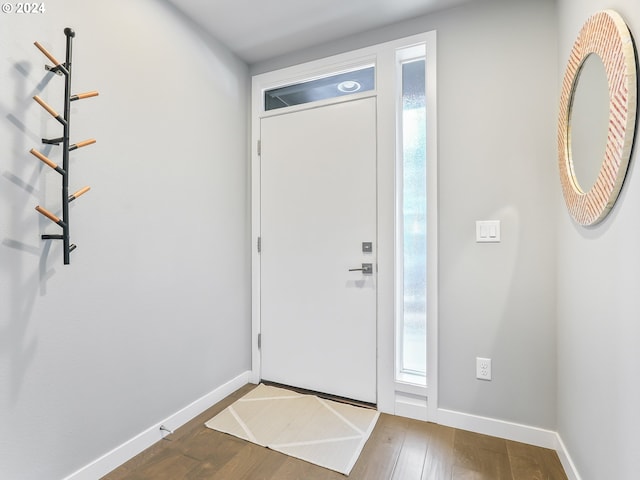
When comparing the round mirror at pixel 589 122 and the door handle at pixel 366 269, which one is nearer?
the round mirror at pixel 589 122

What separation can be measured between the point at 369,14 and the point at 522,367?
7.27 feet

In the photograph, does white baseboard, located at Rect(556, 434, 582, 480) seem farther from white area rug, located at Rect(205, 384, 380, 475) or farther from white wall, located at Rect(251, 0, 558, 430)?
white area rug, located at Rect(205, 384, 380, 475)

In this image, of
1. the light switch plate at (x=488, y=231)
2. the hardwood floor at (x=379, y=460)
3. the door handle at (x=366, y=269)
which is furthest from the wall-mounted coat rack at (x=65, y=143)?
the light switch plate at (x=488, y=231)

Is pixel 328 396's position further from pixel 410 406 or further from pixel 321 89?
pixel 321 89

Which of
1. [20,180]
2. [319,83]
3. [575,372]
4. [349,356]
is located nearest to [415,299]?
[349,356]

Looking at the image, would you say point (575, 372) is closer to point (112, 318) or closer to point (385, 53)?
point (385, 53)

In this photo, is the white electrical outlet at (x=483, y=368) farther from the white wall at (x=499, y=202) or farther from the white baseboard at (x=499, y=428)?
the white baseboard at (x=499, y=428)

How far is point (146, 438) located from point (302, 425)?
0.84 meters

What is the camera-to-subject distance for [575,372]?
1.44 metres

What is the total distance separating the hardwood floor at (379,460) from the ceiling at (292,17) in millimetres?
2461

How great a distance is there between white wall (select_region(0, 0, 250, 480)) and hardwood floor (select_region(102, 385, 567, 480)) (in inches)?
8.7

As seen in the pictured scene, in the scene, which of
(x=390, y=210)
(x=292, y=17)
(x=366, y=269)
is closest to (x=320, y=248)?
(x=366, y=269)

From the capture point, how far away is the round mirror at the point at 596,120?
102 cm

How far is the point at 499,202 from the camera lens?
1.83 metres
